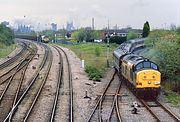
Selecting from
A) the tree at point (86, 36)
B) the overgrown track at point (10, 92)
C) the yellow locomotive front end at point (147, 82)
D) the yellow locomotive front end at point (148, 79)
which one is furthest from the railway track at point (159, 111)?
the tree at point (86, 36)

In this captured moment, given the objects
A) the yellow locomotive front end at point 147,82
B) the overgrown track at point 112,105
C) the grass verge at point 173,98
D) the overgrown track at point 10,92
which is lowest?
the grass verge at point 173,98

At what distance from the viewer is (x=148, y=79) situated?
84.4ft

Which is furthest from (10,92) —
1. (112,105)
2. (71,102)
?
(112,105)

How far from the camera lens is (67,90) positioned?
96.2 ft

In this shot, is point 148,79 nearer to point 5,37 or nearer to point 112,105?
point 112,105

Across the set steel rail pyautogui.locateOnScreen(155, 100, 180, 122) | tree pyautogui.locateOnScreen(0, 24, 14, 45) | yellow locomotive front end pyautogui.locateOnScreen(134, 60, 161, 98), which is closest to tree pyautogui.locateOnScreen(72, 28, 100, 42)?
tree pyautogui.locateOnScreen(0, 24, 14, 45)

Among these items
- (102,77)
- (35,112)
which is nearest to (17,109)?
(35,112)

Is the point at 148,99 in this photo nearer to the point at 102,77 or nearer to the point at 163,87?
the point at 163,87

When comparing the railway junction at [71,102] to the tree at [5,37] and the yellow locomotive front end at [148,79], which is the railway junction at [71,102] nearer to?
the yellow locomotive front end at [148,79]

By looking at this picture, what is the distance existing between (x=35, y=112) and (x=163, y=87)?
42.5ft

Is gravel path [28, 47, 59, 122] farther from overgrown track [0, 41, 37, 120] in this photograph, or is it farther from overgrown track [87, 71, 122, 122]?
overgrown track [87, 71, 122, 122]

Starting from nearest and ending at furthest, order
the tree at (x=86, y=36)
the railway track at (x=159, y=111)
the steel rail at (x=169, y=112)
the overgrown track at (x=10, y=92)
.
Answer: the steel rail at (x=169, y=112) < the railway track at (x=159, y=111) < the overgrown track at (x=10, y=92) < the tree at (x=86, y=36)

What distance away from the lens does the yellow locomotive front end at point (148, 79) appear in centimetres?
2566

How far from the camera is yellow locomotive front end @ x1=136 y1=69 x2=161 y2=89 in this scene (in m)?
25.7
